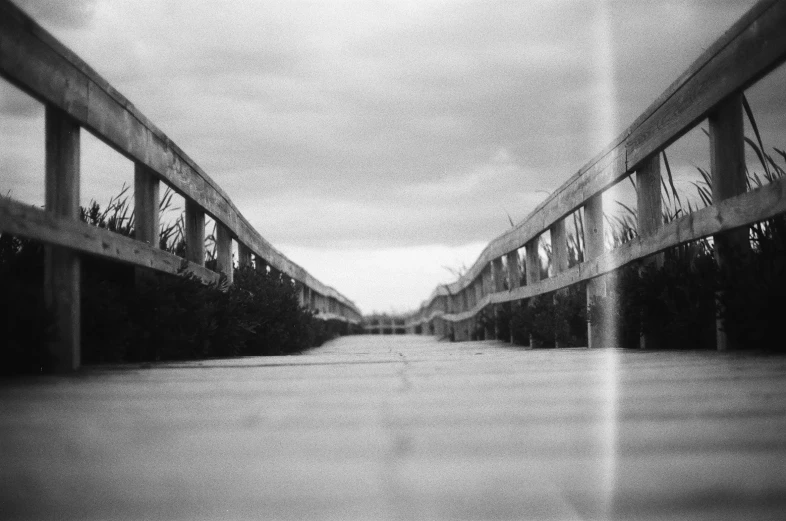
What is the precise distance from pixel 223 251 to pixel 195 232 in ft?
2.79

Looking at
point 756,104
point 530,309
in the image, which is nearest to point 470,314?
point 530,309

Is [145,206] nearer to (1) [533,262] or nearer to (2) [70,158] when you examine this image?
(2) [70,158]

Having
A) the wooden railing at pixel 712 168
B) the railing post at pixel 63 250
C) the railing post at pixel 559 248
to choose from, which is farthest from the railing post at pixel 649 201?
the railing post at pixel 63 250

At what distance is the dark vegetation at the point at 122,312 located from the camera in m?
2.48

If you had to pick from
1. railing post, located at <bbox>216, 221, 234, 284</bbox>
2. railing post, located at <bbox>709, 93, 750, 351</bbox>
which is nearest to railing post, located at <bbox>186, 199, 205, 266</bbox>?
railing post, located at <bbox>216, 221, 234, 284</bbox>

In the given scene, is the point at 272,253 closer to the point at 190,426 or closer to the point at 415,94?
the point at 415,94

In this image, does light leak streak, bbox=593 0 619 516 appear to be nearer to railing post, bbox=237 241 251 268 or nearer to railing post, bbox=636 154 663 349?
railing post, bbox=636 154 663 349

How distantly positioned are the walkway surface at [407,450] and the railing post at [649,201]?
1.63 meters

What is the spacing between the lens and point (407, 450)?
126cm

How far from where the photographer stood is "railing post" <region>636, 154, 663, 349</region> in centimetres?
366

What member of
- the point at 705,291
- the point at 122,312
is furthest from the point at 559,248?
the point at 122,312

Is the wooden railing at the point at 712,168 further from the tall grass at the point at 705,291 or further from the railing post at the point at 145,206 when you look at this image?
the railing post at the point at 145,206

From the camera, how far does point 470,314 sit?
10219mm

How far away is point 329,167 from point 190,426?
35.9ft
